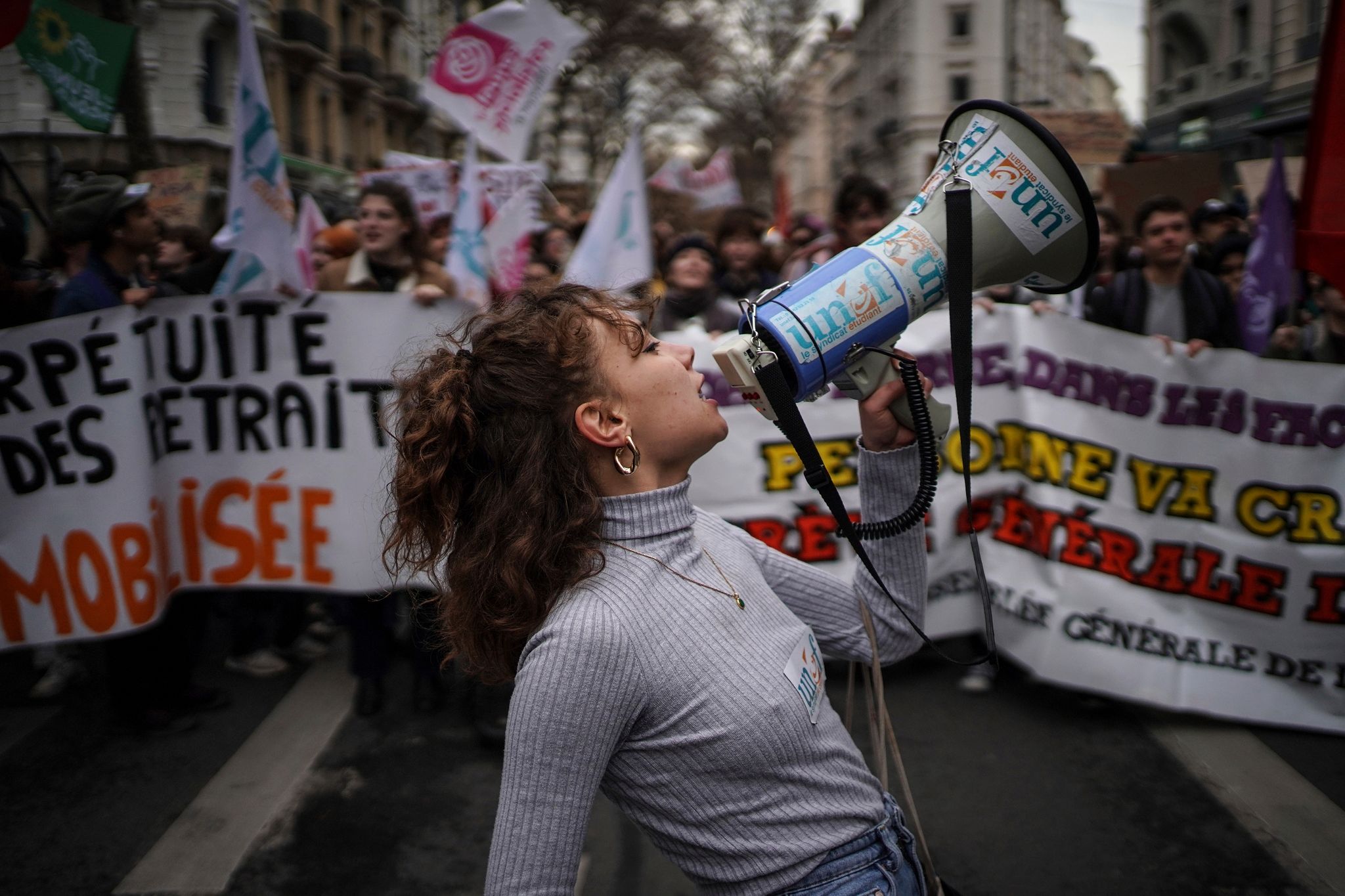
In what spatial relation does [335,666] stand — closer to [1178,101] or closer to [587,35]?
[587,35]

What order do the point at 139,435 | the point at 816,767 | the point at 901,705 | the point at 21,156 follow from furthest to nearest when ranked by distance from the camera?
the point at 21,156
the point at 901,705
the point at 139,435
the point at 816,767

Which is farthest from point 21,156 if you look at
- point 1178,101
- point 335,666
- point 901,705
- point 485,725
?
point 1178,101

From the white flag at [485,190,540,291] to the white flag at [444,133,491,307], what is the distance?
66cm

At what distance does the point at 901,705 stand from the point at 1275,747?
1229 millimetres

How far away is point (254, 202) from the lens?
3.99m

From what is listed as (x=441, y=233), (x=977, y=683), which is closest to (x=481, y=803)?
(x=977, y=683)

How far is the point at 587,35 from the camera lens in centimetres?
543

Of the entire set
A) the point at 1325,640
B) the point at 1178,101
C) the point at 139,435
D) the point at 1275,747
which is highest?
the point at 1178,101

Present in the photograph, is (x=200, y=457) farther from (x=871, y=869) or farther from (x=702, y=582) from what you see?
(x=871, y=869)

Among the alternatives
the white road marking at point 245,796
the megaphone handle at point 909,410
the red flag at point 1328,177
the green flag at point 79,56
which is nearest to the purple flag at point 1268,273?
the red flag at point 1328,177

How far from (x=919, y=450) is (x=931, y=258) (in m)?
0.28

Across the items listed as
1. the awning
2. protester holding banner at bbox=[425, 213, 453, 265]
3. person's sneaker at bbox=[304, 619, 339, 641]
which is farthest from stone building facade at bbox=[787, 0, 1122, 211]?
person's sneaker at bbox=[304, 619, 339, 641]

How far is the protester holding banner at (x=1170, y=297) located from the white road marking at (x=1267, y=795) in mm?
1491

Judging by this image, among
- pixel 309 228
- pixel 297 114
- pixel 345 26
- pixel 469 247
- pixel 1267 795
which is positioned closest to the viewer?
pixel 1267 795
